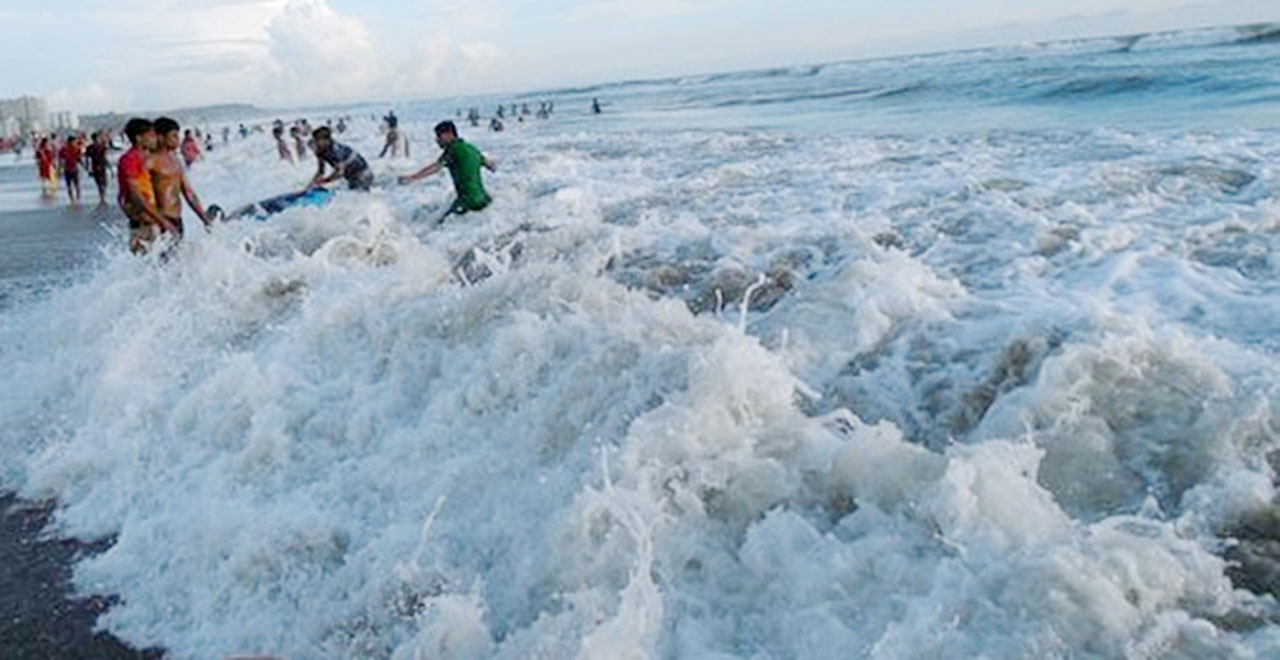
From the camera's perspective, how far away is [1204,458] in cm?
413

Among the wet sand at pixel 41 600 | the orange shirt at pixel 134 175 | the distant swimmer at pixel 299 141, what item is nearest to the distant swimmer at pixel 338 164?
the orange shirt at pixel 134 175

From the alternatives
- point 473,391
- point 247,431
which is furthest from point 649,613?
point 247,431

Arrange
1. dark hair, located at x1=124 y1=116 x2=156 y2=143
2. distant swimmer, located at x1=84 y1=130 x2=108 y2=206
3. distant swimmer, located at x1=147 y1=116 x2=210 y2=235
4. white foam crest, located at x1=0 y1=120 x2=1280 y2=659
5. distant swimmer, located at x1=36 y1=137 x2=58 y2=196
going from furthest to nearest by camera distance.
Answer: distant swimmer, located at x1=36 y1=137 x2=58 y2=196
distant swimmer, located at x1=84 y1=130 x2=108 y2=206
distant swimmer, located at x1=147 y1=116 x2=210 y2=235
dark hair, located at x1=124 y1=116 x2=156 y2=143
white foam crest, located at x1=0 y1=120 x2=1280 y2=659

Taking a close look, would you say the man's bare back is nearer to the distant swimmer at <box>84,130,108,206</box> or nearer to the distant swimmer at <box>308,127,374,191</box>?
the distant swimmer at <box>308,127,374,191</box>

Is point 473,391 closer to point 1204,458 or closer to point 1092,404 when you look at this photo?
point 1092,404

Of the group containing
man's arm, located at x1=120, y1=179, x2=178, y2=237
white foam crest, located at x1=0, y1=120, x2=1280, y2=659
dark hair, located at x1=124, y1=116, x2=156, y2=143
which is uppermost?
dark hair, located at x1=124, y1=116, x2=156, y2=143

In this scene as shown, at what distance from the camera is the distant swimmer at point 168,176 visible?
10609 mm

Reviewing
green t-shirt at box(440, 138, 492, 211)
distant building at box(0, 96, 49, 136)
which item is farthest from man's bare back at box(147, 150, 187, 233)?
distant building at box(0, 96, 49, 136)

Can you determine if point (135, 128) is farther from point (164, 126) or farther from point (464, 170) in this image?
point (464, 170)

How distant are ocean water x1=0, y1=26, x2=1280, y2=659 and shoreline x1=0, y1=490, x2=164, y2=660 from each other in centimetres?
13

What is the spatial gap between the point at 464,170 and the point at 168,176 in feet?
9.99

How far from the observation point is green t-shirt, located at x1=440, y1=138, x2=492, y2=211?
39.7 ft

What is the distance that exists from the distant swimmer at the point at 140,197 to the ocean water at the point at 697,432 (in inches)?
17.2

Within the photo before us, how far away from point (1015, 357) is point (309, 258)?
641 cm
